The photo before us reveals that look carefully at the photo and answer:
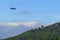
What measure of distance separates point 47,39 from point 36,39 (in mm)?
10040

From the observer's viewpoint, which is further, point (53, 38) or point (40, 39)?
point (40, 39)

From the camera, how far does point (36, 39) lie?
496 feet

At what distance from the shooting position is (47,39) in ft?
517

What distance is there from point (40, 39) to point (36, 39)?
5534 millimetres

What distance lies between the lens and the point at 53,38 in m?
146

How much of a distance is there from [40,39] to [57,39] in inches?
472

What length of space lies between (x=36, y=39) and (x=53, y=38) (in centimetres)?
1189

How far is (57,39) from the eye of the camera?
494 feet

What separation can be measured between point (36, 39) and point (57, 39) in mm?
13587

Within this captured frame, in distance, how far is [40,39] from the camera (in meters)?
156

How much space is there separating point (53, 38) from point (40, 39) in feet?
42.3

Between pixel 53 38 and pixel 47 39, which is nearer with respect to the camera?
pixel 53 38
